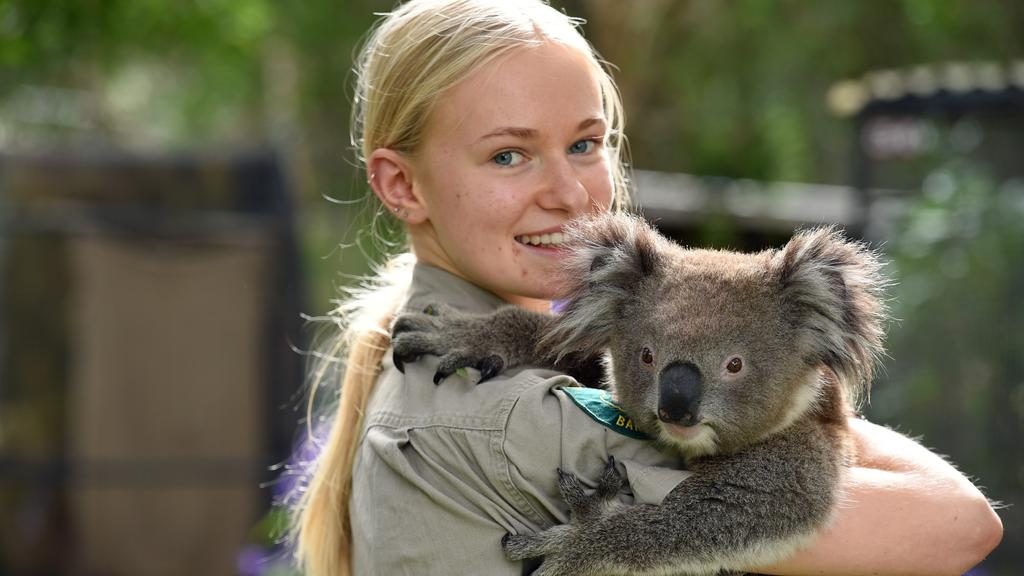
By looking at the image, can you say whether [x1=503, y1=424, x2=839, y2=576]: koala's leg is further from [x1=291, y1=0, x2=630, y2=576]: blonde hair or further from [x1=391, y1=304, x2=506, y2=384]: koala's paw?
[x1=291, y1=0, x2=630, y2=576]: blonde hair

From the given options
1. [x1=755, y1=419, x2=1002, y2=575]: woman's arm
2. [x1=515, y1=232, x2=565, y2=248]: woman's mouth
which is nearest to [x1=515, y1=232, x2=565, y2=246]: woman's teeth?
[x1=515, y1=232, x2=565, y2=248]: woman's mouth

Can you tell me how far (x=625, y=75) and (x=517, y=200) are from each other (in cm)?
821

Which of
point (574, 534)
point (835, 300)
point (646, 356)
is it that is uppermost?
point (835, 300)

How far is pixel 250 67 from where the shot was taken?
52.2 feet

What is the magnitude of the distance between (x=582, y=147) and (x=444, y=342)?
17.8 inches

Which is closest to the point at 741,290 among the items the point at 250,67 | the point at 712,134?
the point at 712,134

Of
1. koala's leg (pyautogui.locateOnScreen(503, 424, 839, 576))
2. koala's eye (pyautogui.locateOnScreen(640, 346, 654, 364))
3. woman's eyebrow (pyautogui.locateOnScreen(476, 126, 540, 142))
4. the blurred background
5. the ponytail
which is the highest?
woman's eyebrow (pyautogui.locateOnScreen(476, 126, 540, 142))

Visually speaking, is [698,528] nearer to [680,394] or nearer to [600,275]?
[680,394]

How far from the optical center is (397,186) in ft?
7.74

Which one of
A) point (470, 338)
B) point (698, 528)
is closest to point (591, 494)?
point (698, 528)

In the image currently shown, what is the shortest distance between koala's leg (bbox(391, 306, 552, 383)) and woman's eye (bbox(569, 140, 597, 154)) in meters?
0.32

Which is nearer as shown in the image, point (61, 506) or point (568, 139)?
point (568, 139)

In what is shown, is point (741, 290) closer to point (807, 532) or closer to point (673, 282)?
point (673, 282)

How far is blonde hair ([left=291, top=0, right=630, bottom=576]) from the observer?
2.23 meters
